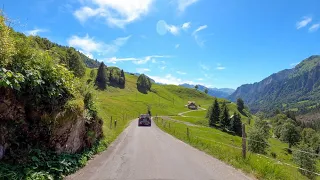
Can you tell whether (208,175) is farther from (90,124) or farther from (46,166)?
(90,124)

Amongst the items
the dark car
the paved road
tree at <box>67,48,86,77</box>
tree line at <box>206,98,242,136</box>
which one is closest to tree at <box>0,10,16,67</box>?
the paved road

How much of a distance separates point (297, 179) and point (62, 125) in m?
10.2

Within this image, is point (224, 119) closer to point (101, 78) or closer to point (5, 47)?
point (101, 78)

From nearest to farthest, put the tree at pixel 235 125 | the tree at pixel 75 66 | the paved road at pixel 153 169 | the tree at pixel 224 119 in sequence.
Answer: the paved road at pixel 153 169 < the tree at pixel 75 66 < the tree at pixel 235 125 < the tree at pixel 224 119

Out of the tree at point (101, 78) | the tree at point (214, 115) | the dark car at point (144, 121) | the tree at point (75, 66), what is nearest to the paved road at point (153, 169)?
the tree at point (75, 66)

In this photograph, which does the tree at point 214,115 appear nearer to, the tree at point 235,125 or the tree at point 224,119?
the tree at point 224,119

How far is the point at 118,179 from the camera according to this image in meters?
9.80

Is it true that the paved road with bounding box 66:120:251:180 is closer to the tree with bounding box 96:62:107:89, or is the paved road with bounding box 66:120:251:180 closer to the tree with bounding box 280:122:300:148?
the tree with bounding box 280:122:300:148

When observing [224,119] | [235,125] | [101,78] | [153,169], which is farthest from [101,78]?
[153,169]

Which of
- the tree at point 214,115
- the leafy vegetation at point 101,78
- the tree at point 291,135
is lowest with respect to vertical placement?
the tree at point 291,135

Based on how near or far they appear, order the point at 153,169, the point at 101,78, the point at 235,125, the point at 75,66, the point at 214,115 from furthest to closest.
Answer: the point at 101,78 < the point at 214,115 < the point at 235,125 < the point at 75,66 < the point at 153,169

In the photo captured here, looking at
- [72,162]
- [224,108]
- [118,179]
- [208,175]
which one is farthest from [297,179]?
[224,108]

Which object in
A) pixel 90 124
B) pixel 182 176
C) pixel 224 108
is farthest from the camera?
pixel 224 108

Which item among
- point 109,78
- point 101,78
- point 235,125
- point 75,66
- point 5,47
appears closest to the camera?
point 5,47
